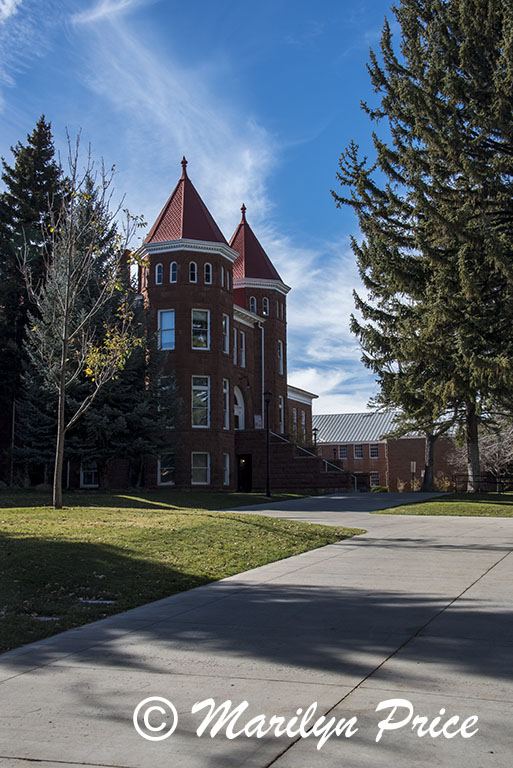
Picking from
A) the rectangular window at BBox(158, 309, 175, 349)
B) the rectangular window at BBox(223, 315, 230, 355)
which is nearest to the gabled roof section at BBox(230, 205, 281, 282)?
the rectangular window at BBox(223, 315, 230, 355)

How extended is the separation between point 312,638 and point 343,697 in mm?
1676

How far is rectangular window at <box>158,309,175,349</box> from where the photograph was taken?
3538cm

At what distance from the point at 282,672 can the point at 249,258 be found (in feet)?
138

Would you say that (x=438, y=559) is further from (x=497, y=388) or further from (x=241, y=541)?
(x=497, y=388)

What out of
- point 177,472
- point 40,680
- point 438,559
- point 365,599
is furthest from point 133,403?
point 40,680

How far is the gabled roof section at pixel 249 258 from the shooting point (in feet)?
148

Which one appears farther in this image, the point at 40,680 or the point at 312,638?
the point at 312,638

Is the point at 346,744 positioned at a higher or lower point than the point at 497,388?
lower

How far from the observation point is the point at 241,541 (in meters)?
12.8

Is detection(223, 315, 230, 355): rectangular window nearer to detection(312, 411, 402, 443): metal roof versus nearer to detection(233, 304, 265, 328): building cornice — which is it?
detection(233, 304, 265, 328): building cornice

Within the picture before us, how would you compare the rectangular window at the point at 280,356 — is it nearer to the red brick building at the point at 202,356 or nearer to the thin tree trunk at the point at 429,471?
the red brick building at the point at 202,356

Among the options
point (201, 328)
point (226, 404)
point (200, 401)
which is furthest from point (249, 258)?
point (200, 401)

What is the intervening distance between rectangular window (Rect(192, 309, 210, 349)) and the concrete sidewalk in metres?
26.6

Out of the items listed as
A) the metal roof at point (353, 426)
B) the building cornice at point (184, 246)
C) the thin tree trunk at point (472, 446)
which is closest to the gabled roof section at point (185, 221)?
the building cornice at point (184, 246)
